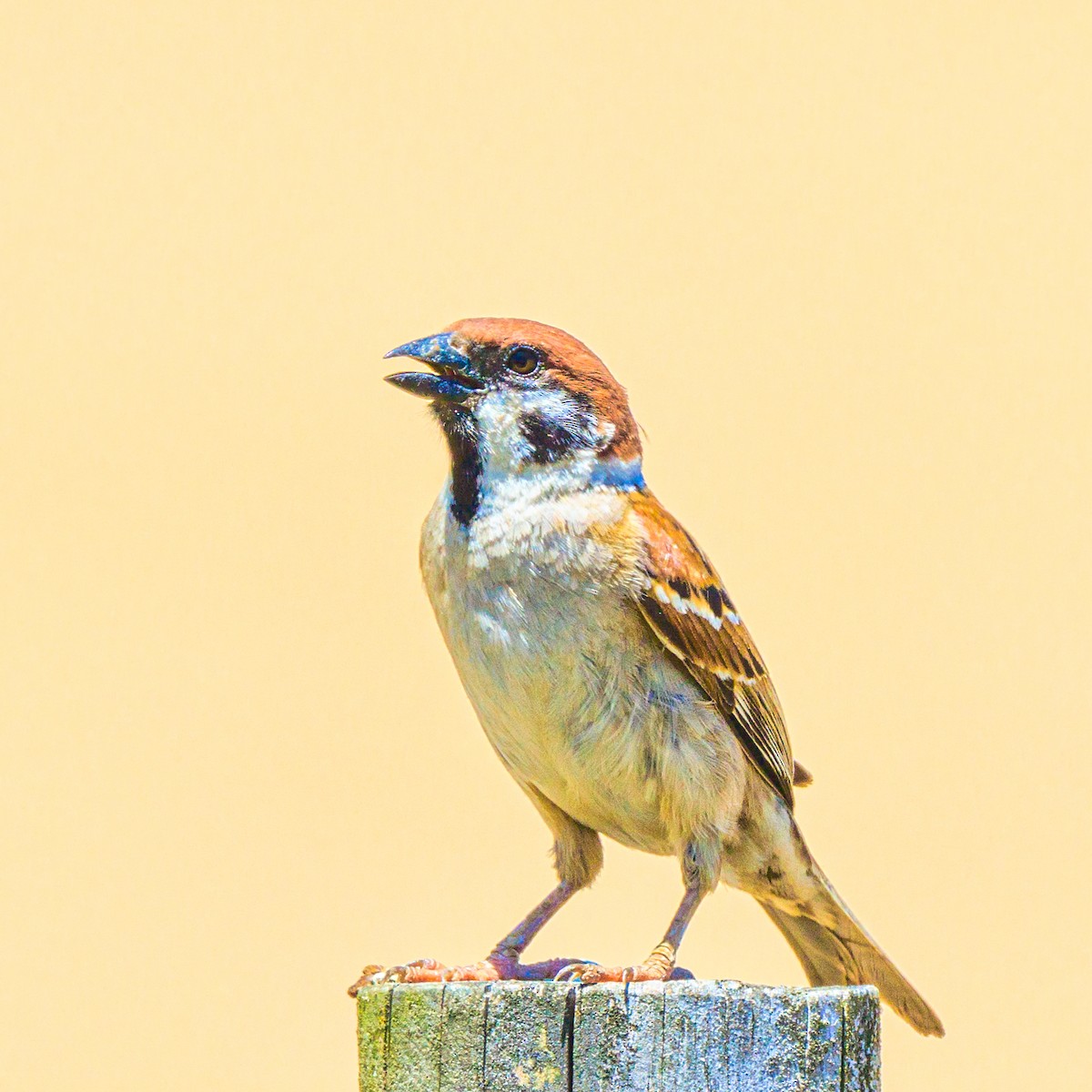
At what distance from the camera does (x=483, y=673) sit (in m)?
4.59

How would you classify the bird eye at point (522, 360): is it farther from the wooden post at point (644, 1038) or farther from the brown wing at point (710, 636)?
the wooden post at point (644, 1038)

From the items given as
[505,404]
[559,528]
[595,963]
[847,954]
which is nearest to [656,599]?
[559,528]

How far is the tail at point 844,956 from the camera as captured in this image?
195 inches

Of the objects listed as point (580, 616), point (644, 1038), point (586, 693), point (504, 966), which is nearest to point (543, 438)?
point (580, 616)

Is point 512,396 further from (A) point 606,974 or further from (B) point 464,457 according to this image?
(A) point 606,974

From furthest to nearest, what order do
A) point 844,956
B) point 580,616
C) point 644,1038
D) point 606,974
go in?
1. point 844,956
2. point 580,616
3. point 606,974
4. point 644,1038

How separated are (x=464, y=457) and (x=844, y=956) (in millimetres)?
2263

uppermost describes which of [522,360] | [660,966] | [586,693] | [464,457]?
[522,360]

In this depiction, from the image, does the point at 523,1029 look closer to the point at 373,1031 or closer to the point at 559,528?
the point at 373,1031

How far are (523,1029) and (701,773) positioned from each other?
1.63 meters

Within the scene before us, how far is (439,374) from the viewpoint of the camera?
4.67 metres

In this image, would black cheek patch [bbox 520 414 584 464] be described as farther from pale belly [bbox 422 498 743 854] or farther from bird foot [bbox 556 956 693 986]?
bird foot [bbox 556 956 693 986]

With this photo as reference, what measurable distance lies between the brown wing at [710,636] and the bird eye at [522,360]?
21.3 inches

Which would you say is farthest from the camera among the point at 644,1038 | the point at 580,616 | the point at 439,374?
the point at 439,374
